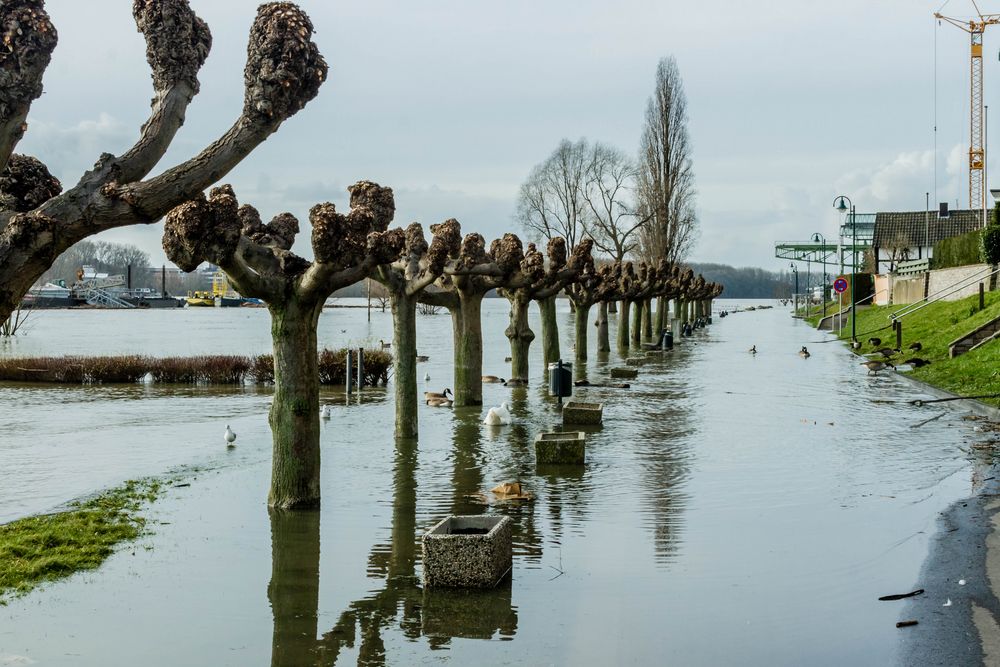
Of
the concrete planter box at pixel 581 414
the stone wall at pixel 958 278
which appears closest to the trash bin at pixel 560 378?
the concrete planter box at pixel 581 414

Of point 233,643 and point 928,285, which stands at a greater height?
point 928,285

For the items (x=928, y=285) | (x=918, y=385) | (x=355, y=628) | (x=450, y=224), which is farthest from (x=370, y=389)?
(x=928, y=285)

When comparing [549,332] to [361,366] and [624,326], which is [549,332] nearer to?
[361,366]

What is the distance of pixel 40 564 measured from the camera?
384 inches

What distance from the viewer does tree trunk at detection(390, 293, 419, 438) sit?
56.5ft

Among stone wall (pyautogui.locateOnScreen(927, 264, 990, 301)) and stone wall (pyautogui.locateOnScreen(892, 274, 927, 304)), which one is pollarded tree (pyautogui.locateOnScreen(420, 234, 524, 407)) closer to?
stone wall (pyautogui.locateOnScreen(927, 264, 990, 301))

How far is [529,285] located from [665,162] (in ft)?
142

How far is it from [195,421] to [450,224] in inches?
299

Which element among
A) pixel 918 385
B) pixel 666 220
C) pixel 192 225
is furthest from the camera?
pixel 666 220

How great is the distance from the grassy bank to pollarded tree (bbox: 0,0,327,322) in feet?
51.9

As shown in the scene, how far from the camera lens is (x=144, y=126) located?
32.1 feet

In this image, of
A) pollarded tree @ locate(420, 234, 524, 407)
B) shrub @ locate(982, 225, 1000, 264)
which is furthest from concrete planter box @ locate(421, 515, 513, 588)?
shrub @ locate(982, 225, 1000, 264)

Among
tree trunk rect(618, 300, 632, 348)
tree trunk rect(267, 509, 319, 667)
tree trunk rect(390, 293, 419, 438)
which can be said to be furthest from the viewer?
tree trunk rect(618, 300, 632, 348)

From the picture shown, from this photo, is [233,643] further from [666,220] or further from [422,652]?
[666,220]
